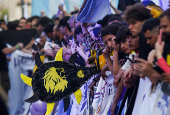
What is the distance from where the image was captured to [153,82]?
288 cm

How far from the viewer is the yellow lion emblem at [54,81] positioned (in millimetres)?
4086

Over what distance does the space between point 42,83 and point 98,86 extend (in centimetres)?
70

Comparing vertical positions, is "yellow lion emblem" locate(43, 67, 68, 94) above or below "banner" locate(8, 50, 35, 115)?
above

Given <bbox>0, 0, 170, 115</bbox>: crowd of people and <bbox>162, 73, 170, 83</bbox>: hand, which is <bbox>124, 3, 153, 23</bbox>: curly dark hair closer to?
<bbox>0, 0, 170, 115</bbox>: crowd of people

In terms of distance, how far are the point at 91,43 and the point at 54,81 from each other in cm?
87

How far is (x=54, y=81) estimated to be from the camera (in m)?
4.11

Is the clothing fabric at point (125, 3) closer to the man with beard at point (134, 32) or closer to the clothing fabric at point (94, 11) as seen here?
the clothing fabric at point (94, 11)

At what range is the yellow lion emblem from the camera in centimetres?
409

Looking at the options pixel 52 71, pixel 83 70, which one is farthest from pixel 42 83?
pixel 83 70

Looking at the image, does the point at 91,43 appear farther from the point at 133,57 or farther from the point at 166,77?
the point at 166,77

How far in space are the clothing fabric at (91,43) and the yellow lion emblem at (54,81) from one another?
0.73 metres

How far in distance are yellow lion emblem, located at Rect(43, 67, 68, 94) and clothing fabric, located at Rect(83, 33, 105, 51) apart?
2.39 ft

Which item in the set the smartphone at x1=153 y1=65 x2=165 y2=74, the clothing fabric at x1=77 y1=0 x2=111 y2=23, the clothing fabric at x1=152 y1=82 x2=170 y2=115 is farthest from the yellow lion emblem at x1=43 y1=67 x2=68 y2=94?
the smartphone at x1=153 y1=65 x2=165 y2=74

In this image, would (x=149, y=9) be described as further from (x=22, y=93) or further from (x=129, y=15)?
(x=22, y=93)
